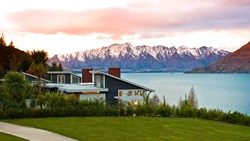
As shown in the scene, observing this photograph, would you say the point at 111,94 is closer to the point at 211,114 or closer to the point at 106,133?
the point at 211,114

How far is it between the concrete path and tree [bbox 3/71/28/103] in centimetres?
Result: 780

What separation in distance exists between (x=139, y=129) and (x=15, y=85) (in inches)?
500

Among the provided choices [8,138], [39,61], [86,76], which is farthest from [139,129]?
[86,76]

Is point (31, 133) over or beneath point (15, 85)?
Answer: beneath

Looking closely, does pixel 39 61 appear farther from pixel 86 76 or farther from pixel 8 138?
pixel 8 138

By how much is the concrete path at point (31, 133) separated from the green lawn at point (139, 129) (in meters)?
0.70

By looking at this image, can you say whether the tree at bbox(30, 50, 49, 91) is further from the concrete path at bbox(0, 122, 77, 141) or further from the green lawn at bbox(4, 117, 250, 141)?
the concrete path at bbox(0, 122, 77, 141)

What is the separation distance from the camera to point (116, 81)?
41781 mm

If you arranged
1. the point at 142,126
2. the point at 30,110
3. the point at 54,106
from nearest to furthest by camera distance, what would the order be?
1. the point at 142,126
2. the point at 30,110
3. the point at 54,106

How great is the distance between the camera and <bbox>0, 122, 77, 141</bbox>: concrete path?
15386 mm

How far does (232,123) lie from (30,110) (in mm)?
14537

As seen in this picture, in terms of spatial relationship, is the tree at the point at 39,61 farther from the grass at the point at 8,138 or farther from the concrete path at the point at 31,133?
the grass at the point at 8,138

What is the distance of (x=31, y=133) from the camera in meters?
16.5

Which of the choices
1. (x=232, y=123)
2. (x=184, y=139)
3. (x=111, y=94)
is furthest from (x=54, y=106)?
Answer: (x=111, y=94)
